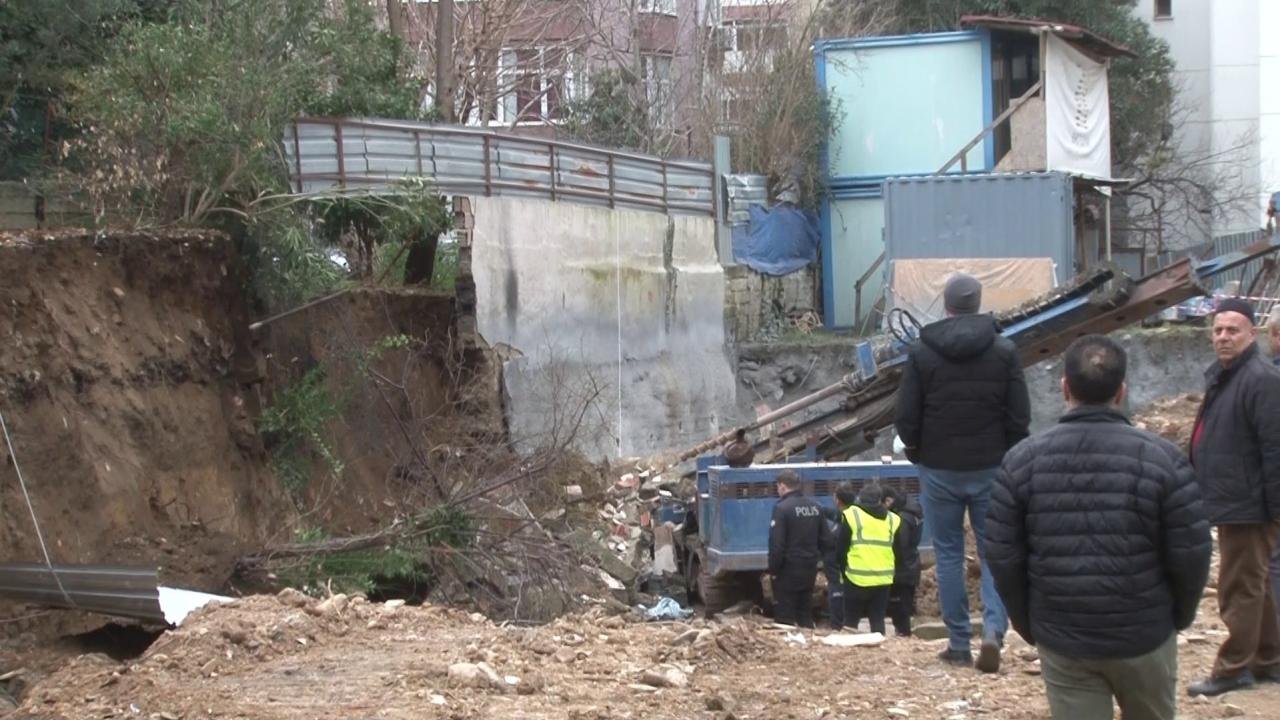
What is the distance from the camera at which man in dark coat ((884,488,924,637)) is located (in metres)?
12.3

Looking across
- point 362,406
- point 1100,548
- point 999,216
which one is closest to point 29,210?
point 362,406

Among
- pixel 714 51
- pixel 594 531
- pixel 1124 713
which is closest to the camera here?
pixel 1124 713

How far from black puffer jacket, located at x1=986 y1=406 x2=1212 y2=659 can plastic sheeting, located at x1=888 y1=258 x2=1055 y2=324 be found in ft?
61.4

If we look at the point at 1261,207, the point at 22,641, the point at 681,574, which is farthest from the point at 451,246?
the point at 1261,207

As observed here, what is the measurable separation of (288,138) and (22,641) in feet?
20.2

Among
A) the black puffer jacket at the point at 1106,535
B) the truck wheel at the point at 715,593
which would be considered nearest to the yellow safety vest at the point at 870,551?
the truck wheel at the point at 715,593

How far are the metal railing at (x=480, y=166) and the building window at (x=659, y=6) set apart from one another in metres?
10.2

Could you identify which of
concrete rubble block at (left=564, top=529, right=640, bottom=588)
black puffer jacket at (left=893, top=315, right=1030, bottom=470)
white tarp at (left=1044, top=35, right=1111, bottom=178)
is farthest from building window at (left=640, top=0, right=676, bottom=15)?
black puffer jacket at (left=893, top=315, right=1030, bottom=470)

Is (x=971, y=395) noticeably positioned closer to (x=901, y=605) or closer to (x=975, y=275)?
(x=901, y=605)

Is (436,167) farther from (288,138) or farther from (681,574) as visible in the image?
(681,574)

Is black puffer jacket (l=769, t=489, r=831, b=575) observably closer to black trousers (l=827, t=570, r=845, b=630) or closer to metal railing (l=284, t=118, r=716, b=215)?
black trousers (l=827, t=570, r=845, b=630)

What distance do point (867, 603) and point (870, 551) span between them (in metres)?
0.44

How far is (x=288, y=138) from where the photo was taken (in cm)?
1474

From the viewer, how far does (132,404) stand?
12453 mm
